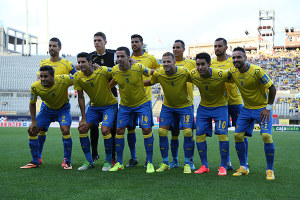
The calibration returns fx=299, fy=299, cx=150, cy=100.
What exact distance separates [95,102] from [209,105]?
248cm

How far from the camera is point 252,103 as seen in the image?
579cm

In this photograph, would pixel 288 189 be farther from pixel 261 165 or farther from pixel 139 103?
pixel 139 103

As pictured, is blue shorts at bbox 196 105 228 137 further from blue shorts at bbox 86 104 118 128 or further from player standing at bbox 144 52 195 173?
blue shorts at bbox 86 104 118 128

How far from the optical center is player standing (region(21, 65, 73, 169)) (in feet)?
21.3

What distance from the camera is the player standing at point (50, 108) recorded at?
6.49 m

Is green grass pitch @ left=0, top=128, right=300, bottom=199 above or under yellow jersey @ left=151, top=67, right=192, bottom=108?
under

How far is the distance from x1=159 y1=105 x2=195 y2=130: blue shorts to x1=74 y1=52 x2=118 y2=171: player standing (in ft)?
3.82

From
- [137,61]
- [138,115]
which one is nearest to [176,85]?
[138,115]

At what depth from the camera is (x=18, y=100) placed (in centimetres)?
3897

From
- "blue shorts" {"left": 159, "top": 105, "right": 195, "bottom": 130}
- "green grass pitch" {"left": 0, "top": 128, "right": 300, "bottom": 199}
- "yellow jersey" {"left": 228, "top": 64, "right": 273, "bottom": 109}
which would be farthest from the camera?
"blue shorts" {"left": 159, "top": 105, "right": 195, "bottom": 130}

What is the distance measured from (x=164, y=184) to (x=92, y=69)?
2.99 m

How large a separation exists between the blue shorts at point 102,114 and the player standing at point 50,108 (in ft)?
1.73

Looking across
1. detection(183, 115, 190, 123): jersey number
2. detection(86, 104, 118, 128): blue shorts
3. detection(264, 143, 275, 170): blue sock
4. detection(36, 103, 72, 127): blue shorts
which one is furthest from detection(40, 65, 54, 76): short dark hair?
detection(264, 143, 275, 170): blue sock

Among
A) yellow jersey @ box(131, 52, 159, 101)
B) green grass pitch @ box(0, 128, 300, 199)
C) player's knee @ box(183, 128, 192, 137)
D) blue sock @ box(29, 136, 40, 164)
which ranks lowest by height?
green grass pitch @ box(0, 128, 300, 199)
